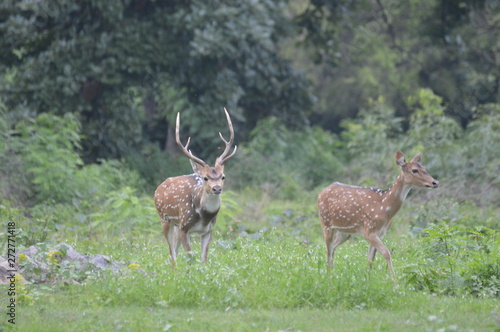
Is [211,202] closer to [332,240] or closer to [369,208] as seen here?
[332,240]

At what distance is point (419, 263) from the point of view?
948cm

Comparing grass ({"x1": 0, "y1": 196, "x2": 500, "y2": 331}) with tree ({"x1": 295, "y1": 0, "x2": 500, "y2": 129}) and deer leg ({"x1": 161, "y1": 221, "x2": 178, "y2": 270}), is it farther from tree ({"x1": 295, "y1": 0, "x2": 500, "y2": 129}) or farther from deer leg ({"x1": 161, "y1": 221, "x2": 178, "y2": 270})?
tree ({"x1": 295, "y1": 0, "x2": 500, "y2": 129})

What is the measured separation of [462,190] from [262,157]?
19.8ft

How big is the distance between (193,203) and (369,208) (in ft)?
7.10

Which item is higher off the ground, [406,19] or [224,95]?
[406,19]

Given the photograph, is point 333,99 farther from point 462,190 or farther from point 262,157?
point 462,190

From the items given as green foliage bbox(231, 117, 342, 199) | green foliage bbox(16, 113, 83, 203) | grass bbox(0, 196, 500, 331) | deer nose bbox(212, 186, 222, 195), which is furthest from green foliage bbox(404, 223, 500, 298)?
green foliage bbox(231, 117, 342, 199)

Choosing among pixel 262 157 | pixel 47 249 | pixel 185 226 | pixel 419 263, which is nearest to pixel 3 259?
pixel 47 249

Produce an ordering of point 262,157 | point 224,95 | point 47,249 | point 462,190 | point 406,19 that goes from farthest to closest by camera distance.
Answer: point 406,19 → point 262,157 → point 224,95 → point 462,190 → point 47,249

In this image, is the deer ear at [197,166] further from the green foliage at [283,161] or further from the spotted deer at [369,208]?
the green foliage at [283,161]

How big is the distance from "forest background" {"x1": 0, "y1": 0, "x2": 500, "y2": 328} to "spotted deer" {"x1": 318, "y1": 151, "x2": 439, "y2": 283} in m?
1.03

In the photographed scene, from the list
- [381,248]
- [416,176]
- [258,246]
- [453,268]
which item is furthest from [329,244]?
[453,268]

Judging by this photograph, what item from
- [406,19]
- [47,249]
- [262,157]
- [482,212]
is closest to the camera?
[47,249]

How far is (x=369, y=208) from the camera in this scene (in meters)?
9.90
